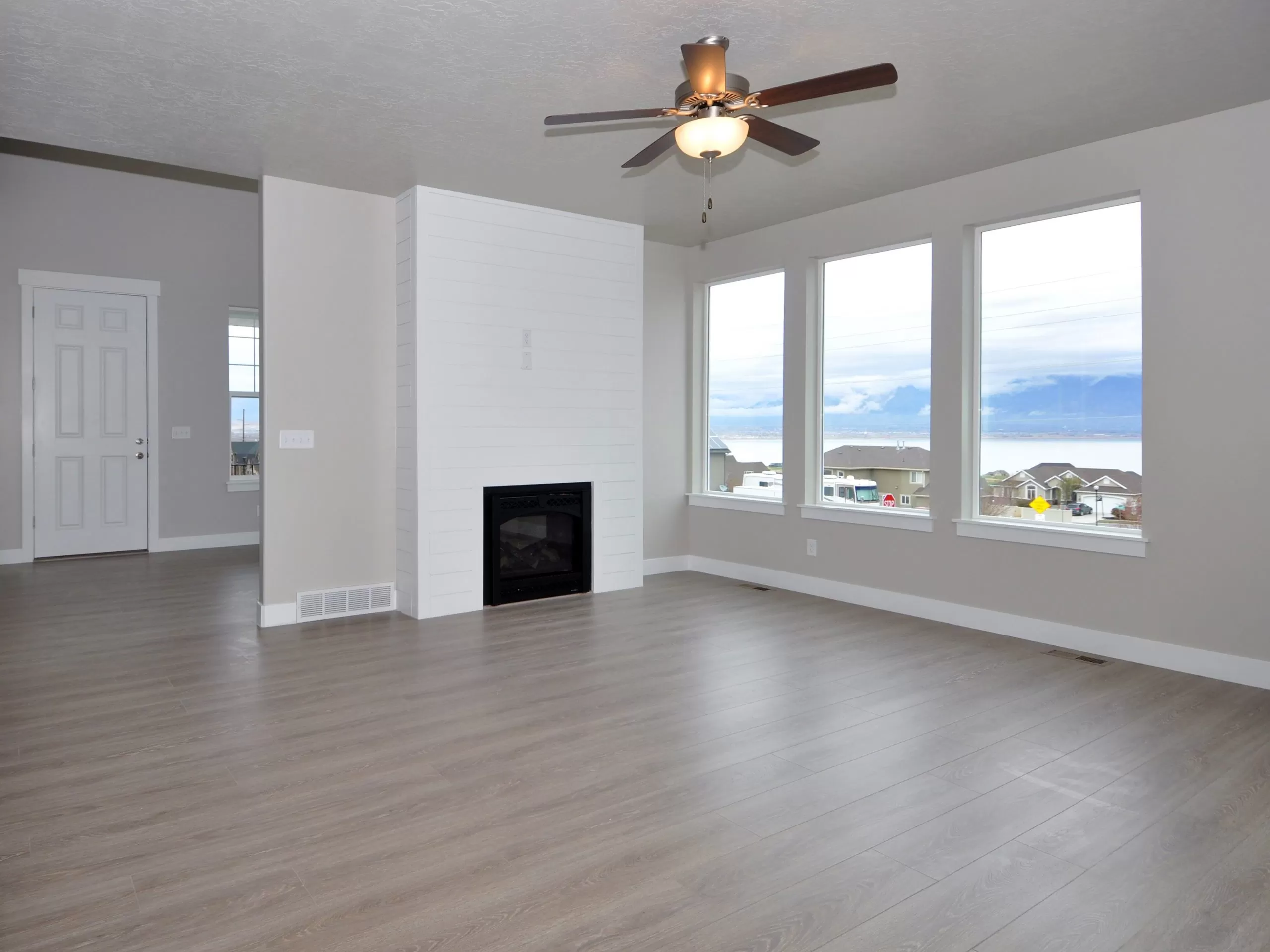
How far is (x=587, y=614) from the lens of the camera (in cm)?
549

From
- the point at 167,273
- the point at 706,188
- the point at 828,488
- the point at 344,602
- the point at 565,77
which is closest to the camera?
the point at 565,77

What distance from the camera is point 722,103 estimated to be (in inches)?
119

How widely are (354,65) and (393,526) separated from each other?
9.99 feet

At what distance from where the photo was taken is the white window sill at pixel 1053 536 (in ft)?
14.4

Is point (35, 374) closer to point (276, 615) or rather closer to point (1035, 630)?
point (276, 615)

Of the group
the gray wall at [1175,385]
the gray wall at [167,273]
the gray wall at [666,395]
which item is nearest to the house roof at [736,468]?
the gray wall at [666,395]

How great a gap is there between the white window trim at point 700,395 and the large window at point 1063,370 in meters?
2.59

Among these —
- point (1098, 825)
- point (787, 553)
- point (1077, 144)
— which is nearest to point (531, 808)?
point (1098, 825)

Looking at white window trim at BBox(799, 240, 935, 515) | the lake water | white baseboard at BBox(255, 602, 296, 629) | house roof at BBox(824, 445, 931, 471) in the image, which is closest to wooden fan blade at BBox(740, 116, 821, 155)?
the lake water

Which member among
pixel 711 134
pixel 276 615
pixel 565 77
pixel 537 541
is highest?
pixel 565 77

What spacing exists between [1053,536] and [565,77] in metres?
3.67

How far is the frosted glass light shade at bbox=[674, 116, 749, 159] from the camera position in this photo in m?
3.04

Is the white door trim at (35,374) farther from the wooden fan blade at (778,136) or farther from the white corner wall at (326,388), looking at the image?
the wooden fan blade at (778,136)

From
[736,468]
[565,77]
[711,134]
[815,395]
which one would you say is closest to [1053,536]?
[815,395]
